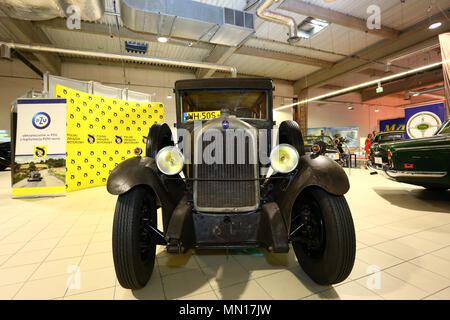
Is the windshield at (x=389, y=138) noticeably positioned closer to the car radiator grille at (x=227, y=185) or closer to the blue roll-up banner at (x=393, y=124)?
the car radiator grille at (x=227, y=185)

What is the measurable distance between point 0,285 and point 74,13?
4617 mm

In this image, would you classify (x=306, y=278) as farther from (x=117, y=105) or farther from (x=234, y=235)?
(x=117, y=105)

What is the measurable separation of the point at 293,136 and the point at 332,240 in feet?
3.13

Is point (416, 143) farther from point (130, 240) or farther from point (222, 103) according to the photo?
point (130, 240)

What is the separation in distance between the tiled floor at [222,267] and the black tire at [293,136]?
3.33 ft

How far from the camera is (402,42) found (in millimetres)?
7332

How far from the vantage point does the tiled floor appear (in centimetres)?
146

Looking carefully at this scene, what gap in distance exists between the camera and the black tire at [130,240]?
134 cm

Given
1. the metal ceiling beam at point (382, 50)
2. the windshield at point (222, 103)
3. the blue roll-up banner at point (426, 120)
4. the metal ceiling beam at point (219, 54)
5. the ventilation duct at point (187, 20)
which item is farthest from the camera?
the metal ceiling beam at point (219, 54)

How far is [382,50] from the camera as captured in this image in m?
7.97

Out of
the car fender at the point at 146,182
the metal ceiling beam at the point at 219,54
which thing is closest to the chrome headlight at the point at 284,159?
the car fender at the point at 146,182

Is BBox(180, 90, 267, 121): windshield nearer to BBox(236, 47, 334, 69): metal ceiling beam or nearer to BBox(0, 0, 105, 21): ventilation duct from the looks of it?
BBox(0, 0, 105, 21): ventilation duct

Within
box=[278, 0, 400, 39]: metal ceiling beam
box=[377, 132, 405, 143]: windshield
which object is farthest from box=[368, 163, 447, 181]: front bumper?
box=[278, 0, 400, 39]: metal ceiling beam
